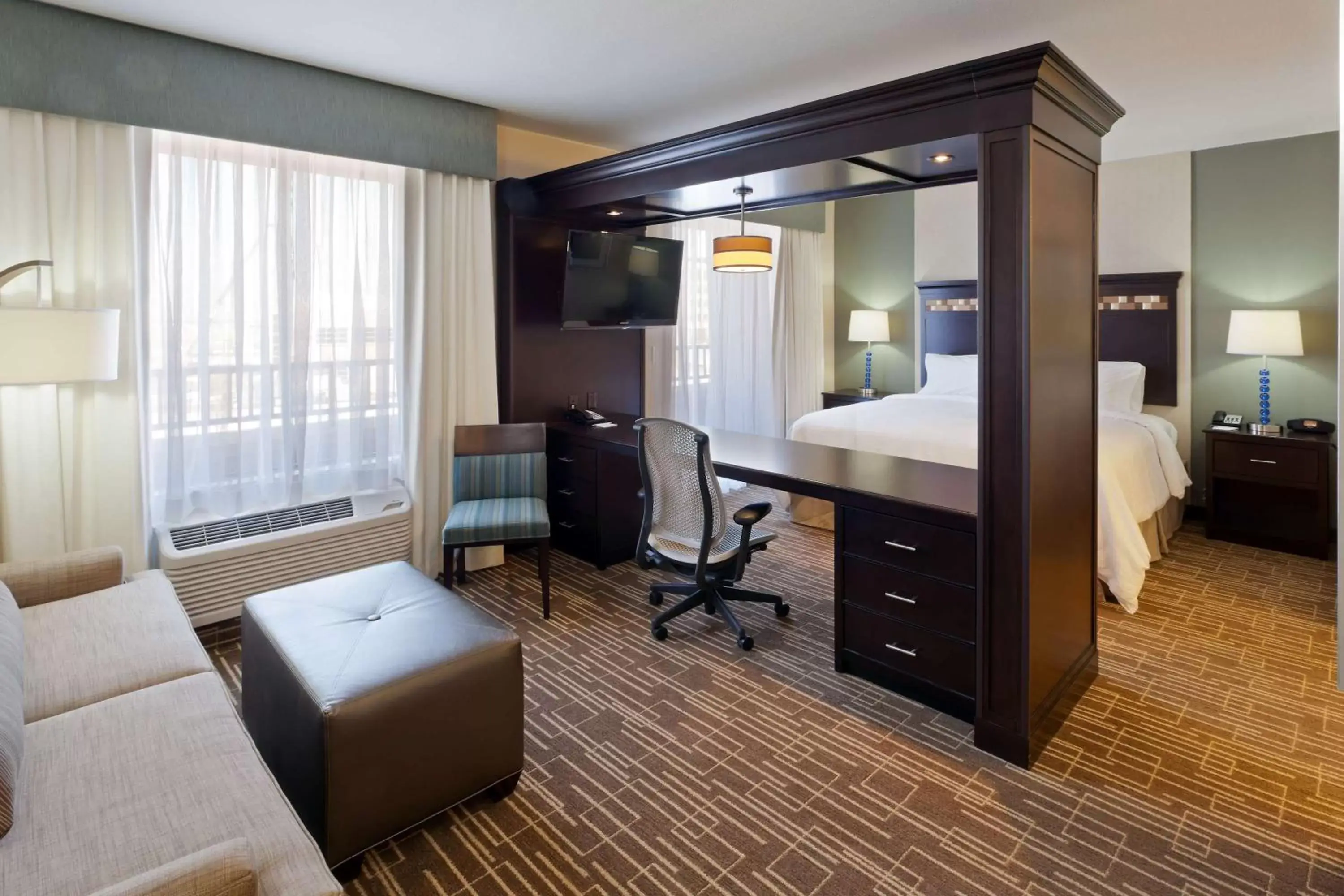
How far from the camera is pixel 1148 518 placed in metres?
3.98

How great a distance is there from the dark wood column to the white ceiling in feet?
2.75

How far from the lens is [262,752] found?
216cm

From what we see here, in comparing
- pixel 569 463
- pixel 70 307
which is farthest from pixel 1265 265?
pixel 70 307

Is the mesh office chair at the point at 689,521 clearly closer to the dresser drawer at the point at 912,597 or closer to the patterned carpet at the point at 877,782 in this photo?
the patterned carpet at the point at 877,782

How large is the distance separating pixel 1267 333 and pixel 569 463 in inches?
168

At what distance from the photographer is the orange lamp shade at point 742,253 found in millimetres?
3539

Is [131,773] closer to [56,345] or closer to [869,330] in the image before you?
[56,345]

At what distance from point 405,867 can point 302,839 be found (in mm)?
727

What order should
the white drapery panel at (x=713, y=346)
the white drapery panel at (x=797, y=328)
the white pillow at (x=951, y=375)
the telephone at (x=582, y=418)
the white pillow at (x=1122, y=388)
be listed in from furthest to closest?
the white drapery panel at (x=797, y=328)
the white pillow at (x=951, y=375)
the white drapery panel at (x=713, y=346)
the white pillow at (x=1122, y=388)
the telephone at (x=582, y=418)

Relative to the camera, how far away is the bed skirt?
420cm

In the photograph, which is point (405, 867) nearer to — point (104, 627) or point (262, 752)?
point (262, 752)

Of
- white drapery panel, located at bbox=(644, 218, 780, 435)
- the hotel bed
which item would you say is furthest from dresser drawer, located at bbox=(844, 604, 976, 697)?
white drapery panel, located at bbox=(644, 218, 780, 435)

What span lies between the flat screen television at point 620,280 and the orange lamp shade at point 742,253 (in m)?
0.89

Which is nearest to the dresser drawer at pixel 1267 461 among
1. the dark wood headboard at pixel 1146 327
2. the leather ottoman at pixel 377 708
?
the dark wood headboard at pixel 1146 327
